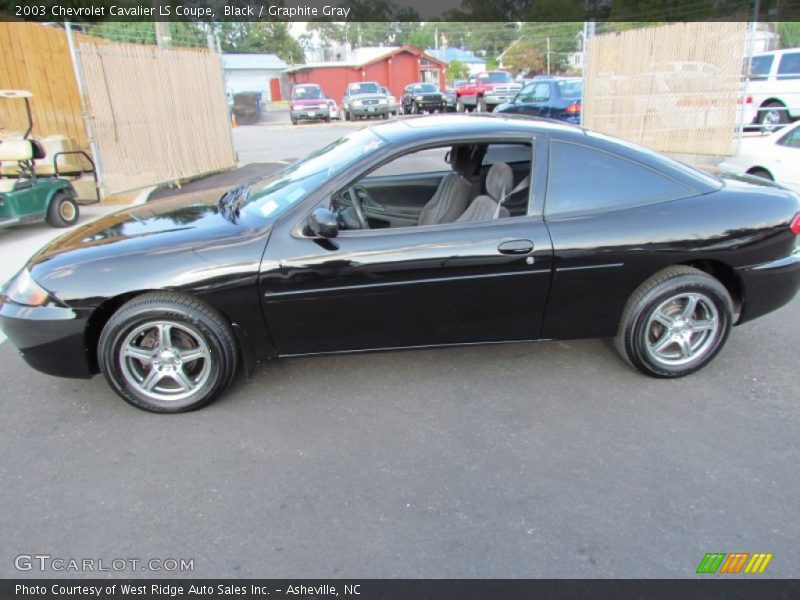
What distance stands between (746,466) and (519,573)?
1.35m

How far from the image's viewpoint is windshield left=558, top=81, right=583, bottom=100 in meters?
15.3

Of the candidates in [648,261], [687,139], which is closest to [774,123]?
[687,139]

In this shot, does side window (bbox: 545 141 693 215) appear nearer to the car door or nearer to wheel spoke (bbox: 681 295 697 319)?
the car door

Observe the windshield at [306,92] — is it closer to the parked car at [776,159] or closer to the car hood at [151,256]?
the parked car at [776,159]

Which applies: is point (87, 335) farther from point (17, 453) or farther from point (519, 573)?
point (519, 573)

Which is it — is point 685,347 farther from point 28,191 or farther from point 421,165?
point 28,191

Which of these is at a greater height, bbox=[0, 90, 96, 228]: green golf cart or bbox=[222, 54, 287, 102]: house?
bbox=[222, 54, 287, 102]: house

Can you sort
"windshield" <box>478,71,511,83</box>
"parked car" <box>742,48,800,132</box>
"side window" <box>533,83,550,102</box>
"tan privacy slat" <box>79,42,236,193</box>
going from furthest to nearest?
"windshield" <box>478,71,511,83</box>
"side window" <box>533,83,550,102</box>
"parked car" <box>742,48,800,132</box>
"tan privacy slat" <box>79,42,236,193</box>

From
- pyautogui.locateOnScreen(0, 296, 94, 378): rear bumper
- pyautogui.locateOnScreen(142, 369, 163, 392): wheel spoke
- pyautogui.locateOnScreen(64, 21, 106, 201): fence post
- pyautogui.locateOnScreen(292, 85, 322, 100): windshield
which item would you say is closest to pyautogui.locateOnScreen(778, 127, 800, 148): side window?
pyautogui.locateOnScreen(142, 369, 163, 392): wheel spoke

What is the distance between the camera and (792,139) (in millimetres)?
7012

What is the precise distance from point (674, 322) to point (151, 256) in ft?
9.97

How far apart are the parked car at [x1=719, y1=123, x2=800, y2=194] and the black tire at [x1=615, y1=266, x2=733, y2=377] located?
4.09 meters

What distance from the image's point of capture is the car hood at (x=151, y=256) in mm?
3025

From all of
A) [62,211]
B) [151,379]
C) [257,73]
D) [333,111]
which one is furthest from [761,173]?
[257,73]
